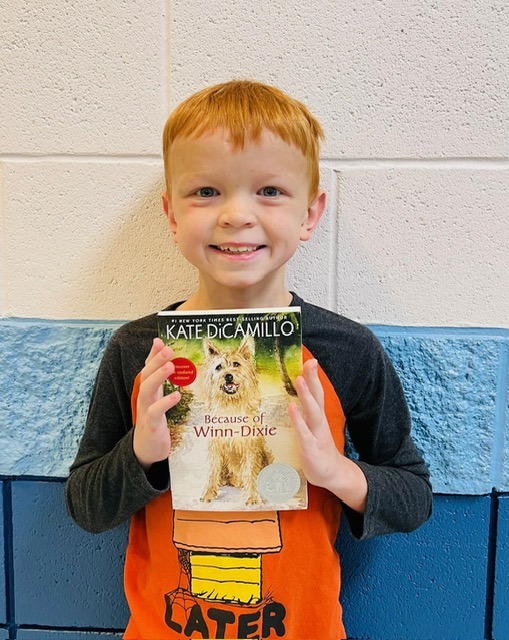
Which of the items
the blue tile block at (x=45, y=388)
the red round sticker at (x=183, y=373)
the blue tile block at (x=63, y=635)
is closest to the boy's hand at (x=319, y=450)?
the red round sticker at (x=183, y=373)

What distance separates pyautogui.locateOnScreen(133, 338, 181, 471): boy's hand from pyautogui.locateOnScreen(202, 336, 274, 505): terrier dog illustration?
2.5 inches

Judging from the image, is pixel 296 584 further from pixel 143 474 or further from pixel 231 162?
pixel 231 162

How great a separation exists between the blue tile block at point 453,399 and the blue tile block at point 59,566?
2.09 ft

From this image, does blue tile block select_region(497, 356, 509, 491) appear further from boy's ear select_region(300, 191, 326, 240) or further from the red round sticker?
the red round sticker

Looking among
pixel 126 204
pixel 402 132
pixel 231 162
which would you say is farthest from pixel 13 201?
pixel 402 132

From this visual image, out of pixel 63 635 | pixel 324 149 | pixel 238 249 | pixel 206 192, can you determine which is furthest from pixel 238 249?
pixel 63 635

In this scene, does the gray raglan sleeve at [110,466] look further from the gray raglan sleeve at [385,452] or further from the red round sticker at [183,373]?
the gray raglan sleeve at [385,452]

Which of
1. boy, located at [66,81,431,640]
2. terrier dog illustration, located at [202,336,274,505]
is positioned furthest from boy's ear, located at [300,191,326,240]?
terrier dog illustration, located at [202,336,274,505]

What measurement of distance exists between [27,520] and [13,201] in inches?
25.4

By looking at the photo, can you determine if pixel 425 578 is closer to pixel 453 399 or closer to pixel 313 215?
pixel 453 399

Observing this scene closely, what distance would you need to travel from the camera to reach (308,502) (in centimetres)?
94

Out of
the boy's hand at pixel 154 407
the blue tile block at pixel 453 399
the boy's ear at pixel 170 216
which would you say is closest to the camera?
the boy's hand at pixel 154 407

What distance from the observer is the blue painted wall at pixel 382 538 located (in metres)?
1.05

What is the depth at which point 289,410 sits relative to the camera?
2.63 feet
